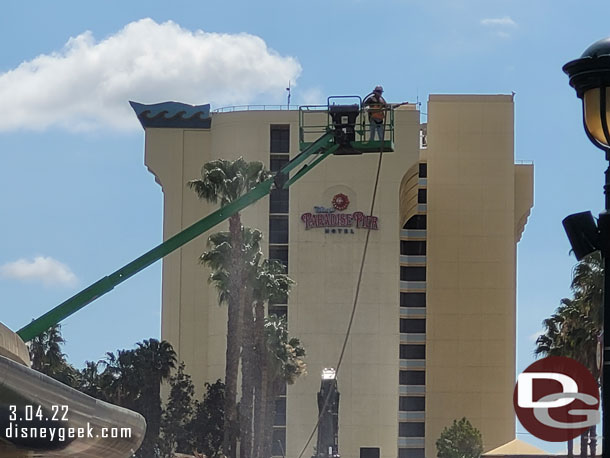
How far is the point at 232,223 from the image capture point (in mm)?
68125

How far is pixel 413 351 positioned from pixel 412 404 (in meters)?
4.42

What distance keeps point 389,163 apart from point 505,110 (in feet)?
42.9

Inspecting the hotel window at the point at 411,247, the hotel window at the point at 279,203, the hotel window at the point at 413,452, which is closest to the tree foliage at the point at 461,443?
the hotel window at the point at 413,452

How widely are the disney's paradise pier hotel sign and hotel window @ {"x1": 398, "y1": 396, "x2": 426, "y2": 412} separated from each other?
1550cm

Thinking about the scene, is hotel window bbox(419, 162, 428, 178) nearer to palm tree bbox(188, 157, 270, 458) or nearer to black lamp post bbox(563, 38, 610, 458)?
palm tree bbox(188, 157, 270, 458)

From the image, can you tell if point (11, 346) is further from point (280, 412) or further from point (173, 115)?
point (173, 115)

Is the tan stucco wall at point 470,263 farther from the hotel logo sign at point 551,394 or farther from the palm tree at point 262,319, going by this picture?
the hotel logo sign at point 551,394

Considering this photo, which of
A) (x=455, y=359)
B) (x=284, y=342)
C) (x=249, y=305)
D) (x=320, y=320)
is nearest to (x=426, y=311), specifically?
(x=455, y=359)

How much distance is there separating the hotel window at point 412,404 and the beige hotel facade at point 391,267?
6.5 inches

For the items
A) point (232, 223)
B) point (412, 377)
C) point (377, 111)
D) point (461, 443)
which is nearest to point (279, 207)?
point (412, 377)

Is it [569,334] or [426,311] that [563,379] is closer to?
[569,334]

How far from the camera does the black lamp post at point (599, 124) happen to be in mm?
8916

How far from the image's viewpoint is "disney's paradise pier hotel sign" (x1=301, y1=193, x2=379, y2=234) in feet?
349

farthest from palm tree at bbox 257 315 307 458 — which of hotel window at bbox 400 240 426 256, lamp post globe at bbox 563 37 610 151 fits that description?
lamp post globe at bbox 563 37 610 151
